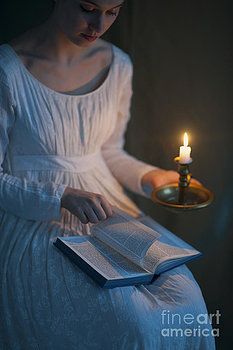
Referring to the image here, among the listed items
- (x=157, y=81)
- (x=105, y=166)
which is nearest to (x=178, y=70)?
(x=157, y=81)

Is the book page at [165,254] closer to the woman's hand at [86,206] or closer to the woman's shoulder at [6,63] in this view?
the woman's hand at [86,206]

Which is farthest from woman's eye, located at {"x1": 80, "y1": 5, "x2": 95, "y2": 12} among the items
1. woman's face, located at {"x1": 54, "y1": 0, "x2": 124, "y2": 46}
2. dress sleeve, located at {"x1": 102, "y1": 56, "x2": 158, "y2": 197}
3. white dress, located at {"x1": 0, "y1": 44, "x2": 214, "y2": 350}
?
dress sleeve, located at {"x1": 102, "y1": 56, "x2": 158, "y2": 197}

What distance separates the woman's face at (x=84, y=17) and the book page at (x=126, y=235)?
474 millimetres

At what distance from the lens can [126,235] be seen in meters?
1.27

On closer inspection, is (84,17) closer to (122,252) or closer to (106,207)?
(106,207)

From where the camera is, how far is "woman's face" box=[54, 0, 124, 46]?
127 centimetres

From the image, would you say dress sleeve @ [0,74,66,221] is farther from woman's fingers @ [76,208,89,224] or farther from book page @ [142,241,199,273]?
book page @ [142,241,199,273]

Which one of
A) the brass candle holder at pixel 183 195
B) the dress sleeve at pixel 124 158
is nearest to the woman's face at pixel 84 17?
the dress sleeve at pixel 124 158

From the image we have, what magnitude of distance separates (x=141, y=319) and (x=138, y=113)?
39.0 inches

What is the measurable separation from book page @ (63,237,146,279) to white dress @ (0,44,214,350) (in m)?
0.03

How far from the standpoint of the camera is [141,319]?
111 centimetres

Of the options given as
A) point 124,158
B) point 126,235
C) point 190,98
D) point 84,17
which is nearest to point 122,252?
point 126,235

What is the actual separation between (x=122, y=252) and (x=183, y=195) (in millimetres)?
251

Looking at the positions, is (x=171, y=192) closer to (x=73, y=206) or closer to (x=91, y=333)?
(x=73, y=206)
